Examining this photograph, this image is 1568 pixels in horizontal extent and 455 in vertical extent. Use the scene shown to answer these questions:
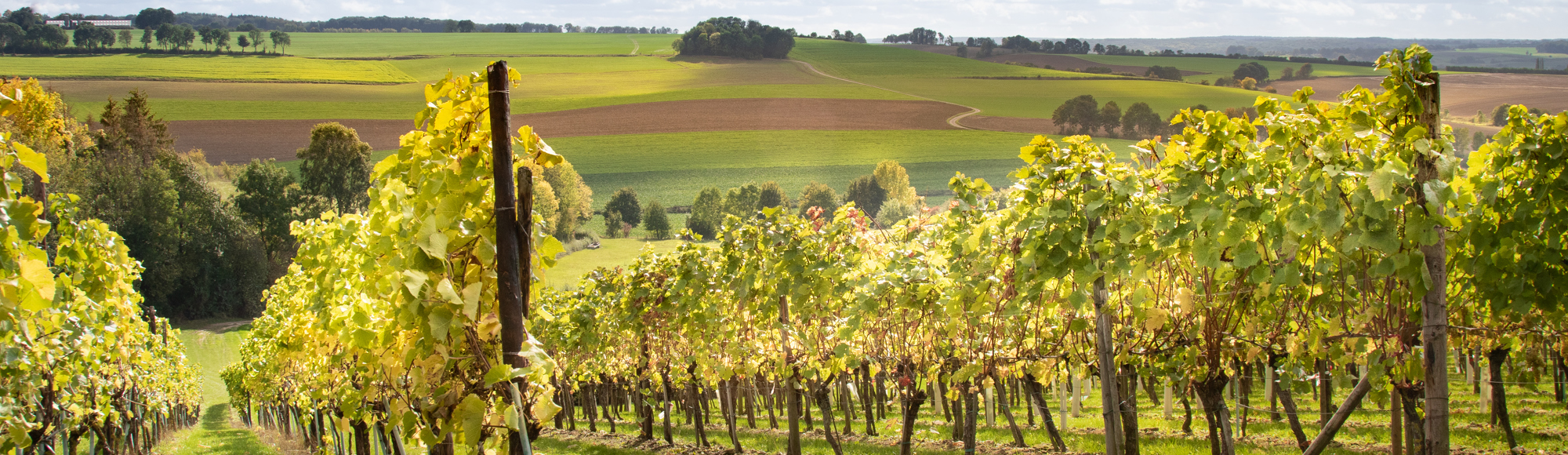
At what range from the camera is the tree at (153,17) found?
78.2 metres

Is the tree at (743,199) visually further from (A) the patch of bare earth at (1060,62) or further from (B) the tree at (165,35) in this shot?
(B) the tree at (165,35)

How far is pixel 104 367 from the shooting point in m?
8.44

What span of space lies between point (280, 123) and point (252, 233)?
73.1ft

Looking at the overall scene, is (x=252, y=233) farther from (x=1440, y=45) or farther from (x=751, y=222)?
(x=1440, y=45)

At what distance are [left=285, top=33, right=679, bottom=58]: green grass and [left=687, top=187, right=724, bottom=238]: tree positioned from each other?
31.9 metres

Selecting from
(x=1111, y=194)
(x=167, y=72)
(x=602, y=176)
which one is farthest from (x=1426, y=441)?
(x=167, y=72)

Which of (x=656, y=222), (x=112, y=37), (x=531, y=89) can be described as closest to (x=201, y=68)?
(x=112, y=37)

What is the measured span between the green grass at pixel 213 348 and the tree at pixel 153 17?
53927mm

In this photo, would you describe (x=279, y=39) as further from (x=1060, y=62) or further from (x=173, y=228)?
(x=1060, y=62)

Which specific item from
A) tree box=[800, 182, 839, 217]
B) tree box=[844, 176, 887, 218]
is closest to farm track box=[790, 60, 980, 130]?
tree box=[844, 176, 887, 218]

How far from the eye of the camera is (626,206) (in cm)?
6062

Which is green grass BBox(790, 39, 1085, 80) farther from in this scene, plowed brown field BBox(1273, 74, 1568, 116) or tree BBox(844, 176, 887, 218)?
plowed brown field BBox(1273, 74, 1568, 116)

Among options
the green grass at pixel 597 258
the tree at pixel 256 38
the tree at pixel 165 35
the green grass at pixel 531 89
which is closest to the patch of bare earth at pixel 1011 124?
the green grass at pixel 531 89

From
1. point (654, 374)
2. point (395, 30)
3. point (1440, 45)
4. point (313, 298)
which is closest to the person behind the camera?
point (313, 298)
